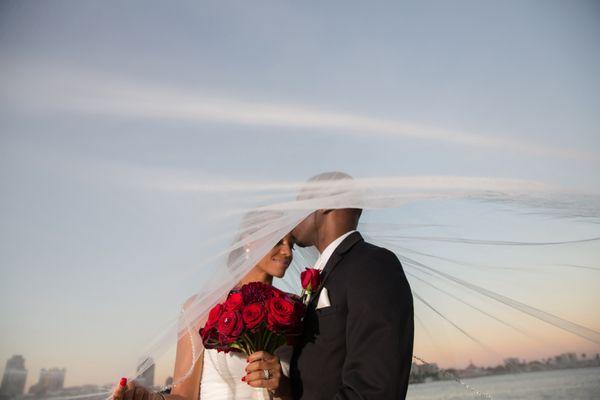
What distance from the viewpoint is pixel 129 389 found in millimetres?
2443

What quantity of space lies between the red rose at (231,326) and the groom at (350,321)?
0.32 metres

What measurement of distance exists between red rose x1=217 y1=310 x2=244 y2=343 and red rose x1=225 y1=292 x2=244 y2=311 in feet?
0.08

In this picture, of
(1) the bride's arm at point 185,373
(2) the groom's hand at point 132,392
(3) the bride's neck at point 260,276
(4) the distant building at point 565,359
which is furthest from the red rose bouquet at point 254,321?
(4) the distant building at point 565,359

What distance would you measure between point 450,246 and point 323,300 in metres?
0.94

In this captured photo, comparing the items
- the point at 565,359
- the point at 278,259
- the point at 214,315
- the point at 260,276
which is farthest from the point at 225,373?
the point at 565,359

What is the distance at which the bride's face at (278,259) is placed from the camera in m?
3.31

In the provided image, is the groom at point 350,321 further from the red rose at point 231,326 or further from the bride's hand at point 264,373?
the red rose at point 231,326

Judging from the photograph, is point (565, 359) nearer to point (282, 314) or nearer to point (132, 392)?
point (282, 314)

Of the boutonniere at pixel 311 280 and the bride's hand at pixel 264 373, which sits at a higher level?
the boutonniere at pixel 311 280

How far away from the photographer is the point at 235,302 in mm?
2379

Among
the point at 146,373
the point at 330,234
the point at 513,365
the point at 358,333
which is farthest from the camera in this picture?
the point at 513,365

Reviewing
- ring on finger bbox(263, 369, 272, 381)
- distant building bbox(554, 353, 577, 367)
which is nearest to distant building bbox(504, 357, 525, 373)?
distant building bbox(554, 353, 577, 367)

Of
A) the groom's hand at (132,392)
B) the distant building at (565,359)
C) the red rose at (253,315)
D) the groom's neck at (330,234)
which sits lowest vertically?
the groom's hand at (132,392)

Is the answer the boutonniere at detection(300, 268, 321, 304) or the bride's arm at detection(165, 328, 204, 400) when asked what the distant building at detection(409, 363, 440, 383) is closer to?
the boutonniere at detection(300, 268, 321, 304)
